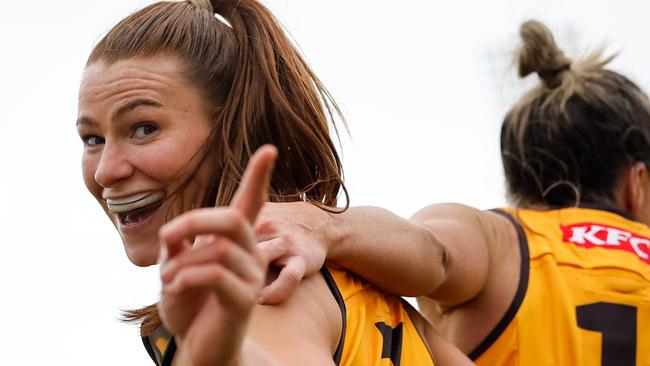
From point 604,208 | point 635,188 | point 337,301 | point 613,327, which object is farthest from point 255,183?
point 635,188

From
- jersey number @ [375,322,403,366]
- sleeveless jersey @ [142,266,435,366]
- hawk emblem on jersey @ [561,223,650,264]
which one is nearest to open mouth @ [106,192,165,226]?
sleeveless jersey @ [142,266,435,366]

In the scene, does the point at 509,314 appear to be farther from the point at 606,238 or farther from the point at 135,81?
→ the point at 135,81

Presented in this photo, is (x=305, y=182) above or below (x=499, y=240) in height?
above

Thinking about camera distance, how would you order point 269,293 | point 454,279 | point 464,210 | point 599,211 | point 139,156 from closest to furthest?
1. point 269,293
2. point 139,156
3. point 454,279
4. point 464,210
5. point 599,211

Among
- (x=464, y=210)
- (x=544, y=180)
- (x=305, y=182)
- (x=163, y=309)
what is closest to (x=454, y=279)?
(x=464, y=210)

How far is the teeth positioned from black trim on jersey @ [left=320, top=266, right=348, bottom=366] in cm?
41

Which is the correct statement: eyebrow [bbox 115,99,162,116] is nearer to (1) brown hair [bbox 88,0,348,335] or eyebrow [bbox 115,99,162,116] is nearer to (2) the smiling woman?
(2) the smiling woman

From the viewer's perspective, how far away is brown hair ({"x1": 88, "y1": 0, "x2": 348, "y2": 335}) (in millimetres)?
2674

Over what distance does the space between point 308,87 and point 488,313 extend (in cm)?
135

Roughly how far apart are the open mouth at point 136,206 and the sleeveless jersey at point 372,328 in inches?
16.4

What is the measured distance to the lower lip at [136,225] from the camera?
265 centimetres

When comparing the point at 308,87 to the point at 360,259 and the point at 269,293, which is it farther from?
the point at 269,293

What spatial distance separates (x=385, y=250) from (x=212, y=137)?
483mm

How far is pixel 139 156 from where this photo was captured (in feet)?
8.43
